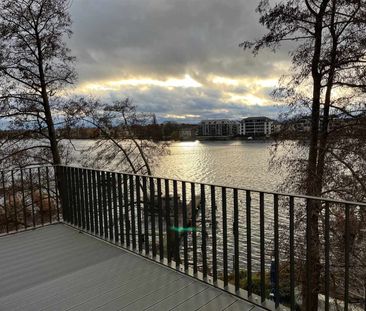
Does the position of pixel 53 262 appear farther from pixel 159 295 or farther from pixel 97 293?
pixel 159 295

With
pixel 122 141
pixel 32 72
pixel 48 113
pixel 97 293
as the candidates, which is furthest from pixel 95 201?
pixel 122 141

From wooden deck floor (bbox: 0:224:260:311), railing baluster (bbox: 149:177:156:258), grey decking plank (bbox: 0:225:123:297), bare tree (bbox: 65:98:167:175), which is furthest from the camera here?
bare tree (bbox: 65:98:167:175)

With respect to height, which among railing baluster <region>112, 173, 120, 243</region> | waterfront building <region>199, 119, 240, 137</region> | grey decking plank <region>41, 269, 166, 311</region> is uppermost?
waterfront building <region>199, 119, 240, 137</region>

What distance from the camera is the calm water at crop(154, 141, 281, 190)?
1454cm

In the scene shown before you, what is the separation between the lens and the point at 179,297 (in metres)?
2.31

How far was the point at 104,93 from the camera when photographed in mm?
12633

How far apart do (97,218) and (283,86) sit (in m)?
5.36

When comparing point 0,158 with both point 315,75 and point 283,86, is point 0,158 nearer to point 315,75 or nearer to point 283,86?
point 283,86

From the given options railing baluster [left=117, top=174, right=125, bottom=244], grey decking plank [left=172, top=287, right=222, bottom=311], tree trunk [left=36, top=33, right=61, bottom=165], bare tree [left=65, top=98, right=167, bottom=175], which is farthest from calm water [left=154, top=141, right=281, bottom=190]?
grey decking plank [left=172, top=287, right=222, bottom=311]

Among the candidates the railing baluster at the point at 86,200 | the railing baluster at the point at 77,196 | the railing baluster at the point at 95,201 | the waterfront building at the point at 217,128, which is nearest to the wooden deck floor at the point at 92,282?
the railing baluster at the point at 95,201

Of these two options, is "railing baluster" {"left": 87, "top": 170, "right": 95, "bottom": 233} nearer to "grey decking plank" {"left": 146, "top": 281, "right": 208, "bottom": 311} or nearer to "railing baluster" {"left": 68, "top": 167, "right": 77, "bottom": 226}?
"railing baluster" {"left": 68, "top": 167, "right": 77, "bottom": 226}

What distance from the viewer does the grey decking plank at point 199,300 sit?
2.16 metres

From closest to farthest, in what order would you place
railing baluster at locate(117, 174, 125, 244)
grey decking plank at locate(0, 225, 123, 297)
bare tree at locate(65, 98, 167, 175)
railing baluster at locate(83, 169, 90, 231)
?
1. grey decking plank at locate(0, 225, 123, 297)
2. railing baluster at locate(117, 174, 125, 244)
3. railing baluster at locate(83, 169, 90, 231)
4. bare tree at locate(65, 98, 167, 175)

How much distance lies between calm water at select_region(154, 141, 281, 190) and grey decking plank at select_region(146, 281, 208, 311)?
9.68 m
